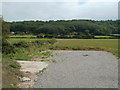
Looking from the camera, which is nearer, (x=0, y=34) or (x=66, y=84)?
(x=66, y=84)

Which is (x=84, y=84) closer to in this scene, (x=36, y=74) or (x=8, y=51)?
(x=36, y=74)

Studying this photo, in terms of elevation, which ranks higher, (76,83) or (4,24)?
(4,24)

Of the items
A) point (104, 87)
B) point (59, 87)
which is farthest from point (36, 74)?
point (104, 87)

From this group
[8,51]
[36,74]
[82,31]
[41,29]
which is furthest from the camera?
[82,31]

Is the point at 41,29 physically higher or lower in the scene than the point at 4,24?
lower

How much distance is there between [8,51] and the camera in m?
17.5

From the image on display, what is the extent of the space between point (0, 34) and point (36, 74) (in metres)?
7.24

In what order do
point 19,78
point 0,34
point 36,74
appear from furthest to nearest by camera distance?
point 0,34
point 36,74
point 19,78

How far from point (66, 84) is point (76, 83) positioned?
415mm

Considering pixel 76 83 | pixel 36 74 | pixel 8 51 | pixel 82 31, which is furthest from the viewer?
pixel 82 31

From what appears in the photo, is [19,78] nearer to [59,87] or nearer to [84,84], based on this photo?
[59,87]

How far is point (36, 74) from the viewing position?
9.61 m

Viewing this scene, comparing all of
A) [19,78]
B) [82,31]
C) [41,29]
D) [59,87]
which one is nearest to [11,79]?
[19,78]

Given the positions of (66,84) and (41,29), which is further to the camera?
(41,29)
